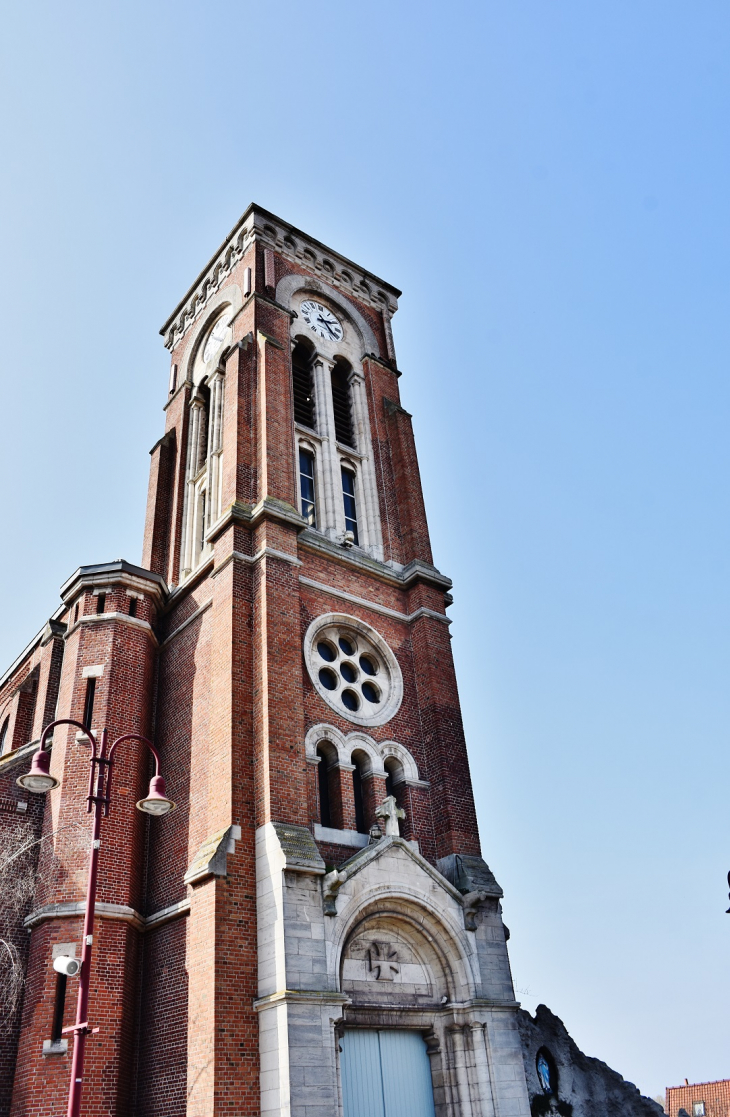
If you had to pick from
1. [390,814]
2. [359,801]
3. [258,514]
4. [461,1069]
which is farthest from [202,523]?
[461,1069]

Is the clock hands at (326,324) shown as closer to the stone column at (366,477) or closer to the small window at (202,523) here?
the stone column at (366,477)

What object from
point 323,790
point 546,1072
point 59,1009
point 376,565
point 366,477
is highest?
point 366,477

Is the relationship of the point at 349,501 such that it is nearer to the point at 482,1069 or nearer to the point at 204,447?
the point at 204,447

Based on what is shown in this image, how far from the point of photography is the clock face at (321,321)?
85.8 feet

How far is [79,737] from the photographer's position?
18.2 metres

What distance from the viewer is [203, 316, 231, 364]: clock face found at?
26.4 meters

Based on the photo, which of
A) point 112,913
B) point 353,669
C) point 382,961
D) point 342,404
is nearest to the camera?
point 382,961

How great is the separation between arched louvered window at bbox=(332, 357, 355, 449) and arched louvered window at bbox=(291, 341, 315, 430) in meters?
0.89

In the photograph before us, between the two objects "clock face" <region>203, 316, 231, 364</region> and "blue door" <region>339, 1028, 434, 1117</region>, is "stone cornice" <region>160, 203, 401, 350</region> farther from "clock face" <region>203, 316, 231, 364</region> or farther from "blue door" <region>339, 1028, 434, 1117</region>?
"blue door" <region>339, 1028, 434, 1117</region>

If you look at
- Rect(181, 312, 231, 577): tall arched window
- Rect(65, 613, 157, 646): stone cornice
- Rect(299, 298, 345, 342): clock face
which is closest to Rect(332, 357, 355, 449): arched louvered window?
Rect(299, 298, 345, 342): clock face

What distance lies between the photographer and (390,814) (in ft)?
55.5

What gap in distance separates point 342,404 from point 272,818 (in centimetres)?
1397

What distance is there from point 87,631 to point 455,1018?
11.2 m

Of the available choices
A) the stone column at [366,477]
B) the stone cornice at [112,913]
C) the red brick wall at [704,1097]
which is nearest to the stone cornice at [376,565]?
the stone column at [366,477]
